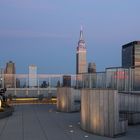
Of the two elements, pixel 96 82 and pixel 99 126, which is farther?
pixel 96 82

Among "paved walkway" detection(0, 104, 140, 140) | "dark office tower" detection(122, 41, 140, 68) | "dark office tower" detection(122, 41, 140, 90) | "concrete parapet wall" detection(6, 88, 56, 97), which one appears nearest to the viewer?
"paved walkway" detection(0, 104, 140, 140)

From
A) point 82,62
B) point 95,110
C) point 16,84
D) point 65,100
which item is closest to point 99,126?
point 95,110

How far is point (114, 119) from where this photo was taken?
14.1 m

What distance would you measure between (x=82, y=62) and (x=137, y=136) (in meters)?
33.7

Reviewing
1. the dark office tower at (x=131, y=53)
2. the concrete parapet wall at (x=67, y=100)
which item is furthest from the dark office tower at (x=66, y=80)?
the concrete parapet wall at (x=67, y=100)

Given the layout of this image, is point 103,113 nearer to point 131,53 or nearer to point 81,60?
point 131,53

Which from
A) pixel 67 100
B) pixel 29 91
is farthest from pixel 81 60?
pixel 67 100

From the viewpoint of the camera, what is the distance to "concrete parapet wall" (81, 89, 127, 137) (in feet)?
46.5

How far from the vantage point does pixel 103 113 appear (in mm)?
14484

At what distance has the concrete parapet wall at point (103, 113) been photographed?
1419 cm

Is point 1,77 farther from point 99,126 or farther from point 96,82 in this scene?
point 99,126

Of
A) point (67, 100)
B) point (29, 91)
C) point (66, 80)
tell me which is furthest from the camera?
point (29, 91)

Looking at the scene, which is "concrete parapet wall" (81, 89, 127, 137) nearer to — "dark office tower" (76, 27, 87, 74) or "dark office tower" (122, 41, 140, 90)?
"dark office tower" (122, 41, 140, 90)

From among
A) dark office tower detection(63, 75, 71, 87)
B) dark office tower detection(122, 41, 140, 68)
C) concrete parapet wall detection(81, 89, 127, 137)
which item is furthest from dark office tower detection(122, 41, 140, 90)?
dark office tower detection(63, 75, 71, 87)
